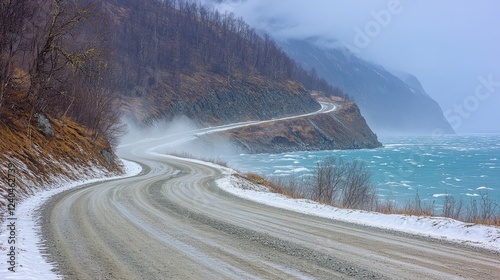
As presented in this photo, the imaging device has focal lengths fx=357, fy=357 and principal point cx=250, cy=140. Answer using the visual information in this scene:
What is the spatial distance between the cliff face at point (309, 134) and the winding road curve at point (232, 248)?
59299mm

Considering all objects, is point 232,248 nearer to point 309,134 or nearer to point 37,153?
point 37,153

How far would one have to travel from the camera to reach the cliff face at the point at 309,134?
7788 cm

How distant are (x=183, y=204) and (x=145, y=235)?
479 centimetres

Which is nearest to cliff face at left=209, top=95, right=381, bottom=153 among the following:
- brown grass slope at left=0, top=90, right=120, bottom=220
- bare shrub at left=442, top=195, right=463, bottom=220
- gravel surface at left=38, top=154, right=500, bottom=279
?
brown grass slope at left=0, top=90, right=120, bottom=220

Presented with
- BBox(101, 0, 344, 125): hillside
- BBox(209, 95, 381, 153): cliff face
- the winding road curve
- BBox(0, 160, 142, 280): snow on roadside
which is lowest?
BBox(0, 160, 142, 280): snow on roadside

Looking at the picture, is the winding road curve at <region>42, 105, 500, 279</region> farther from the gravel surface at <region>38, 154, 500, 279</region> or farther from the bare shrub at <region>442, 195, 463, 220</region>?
the bare shrub at <region>442, 195, 463, 220</region>

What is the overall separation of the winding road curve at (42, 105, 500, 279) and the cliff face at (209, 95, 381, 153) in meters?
59.3

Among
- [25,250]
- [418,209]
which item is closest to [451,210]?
[418,209]

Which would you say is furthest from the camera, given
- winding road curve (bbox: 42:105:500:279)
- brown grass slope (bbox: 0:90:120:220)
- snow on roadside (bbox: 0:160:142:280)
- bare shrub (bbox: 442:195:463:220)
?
bare shrub (bbox: 442:195:463:220)

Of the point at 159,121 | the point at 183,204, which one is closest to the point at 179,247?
the point at 183,204

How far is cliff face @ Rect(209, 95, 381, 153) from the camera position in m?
77.9

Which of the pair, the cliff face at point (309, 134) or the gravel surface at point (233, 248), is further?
the cliff face at point (309, 134)

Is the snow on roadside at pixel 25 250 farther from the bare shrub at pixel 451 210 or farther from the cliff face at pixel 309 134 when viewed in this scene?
the cliff face at pixel 309 134

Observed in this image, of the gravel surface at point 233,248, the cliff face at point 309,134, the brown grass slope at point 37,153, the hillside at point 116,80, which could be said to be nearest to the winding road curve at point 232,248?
the gravel surface at point 233,248
